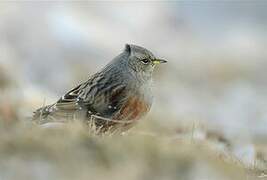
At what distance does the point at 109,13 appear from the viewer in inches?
1046

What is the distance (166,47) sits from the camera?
25188mm

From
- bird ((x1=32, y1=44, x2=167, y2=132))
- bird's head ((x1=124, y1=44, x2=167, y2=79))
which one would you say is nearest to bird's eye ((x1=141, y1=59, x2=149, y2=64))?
bird's head ((x1=124, y1=44, x2=167, y2=79))

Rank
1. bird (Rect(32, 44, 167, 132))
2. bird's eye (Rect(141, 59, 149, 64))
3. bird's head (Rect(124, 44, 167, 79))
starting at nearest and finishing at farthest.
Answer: bird (Rect(32, 44, 167, 132)) < bird's head (Rect(124, 44, 167, 79)) < bird's eye (Rect(141, 59, 149, 64))

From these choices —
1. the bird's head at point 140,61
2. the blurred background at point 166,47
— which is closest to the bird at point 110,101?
the bird's head at point 140,61

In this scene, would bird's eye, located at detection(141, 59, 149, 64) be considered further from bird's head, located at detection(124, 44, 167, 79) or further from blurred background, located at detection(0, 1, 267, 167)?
blurred background, located at detection(0, 1, 267, 167)

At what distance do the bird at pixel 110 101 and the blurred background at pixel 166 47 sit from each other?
15.1 feet

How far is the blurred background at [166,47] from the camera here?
19.9 metres

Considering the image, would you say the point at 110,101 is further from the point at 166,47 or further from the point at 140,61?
the point at 166,47

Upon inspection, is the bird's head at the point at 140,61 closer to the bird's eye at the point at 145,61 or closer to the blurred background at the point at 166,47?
the bird's eye at the point at 145,61

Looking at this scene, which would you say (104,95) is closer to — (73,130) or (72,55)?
(73,130)

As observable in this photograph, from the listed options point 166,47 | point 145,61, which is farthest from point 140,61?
point 166,47

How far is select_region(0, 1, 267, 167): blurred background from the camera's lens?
1988cm

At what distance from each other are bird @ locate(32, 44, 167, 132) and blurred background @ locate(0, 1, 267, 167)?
4.61 metres

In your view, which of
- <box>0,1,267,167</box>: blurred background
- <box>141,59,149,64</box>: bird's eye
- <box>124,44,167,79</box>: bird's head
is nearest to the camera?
<box>124,44,167,79</box>: bird's head
